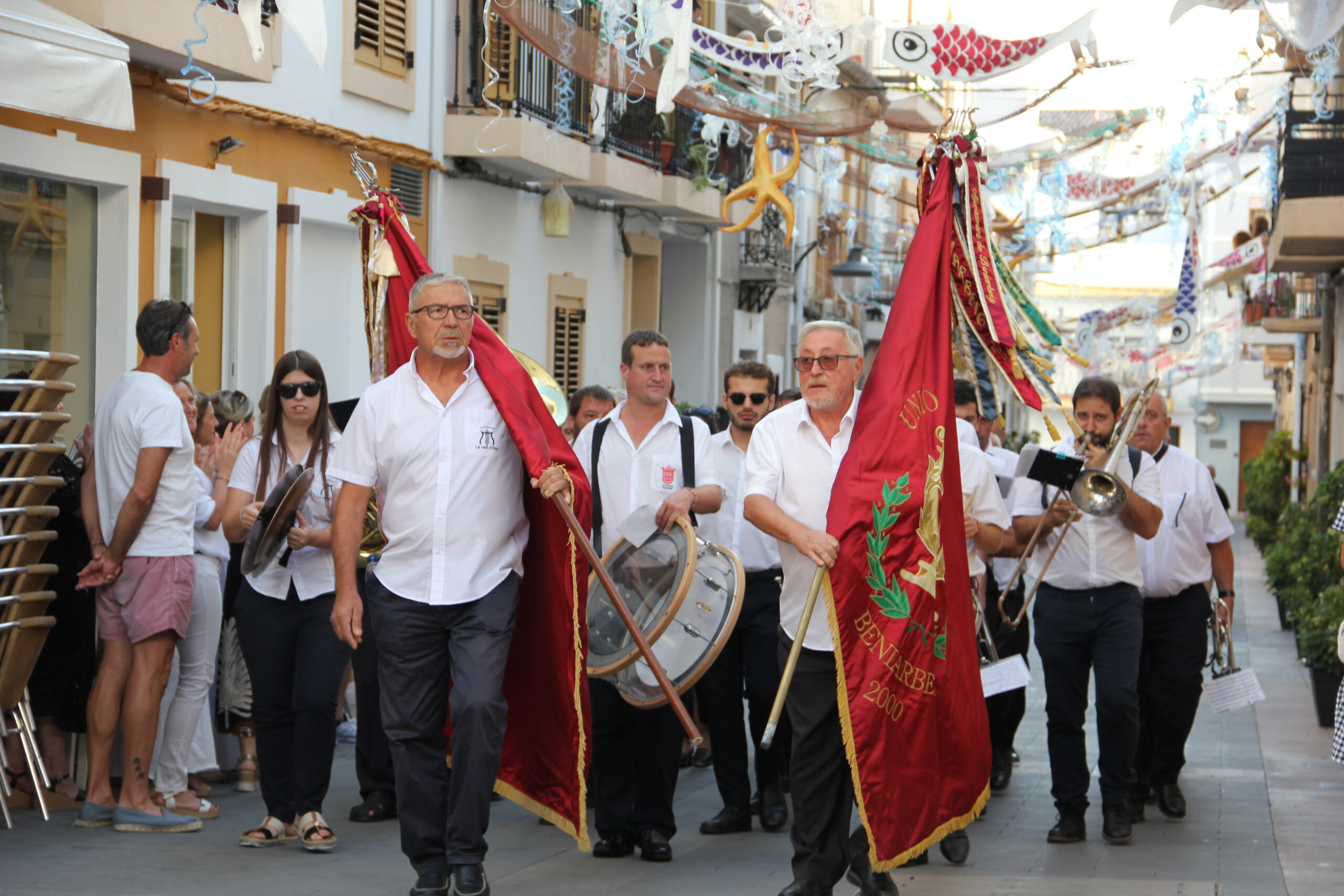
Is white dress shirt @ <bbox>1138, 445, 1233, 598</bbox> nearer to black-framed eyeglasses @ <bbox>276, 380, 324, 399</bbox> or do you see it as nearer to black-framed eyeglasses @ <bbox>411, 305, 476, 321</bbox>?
black-framed eyeglasses @ <bbox>411, 305, 476, 321</bbox>

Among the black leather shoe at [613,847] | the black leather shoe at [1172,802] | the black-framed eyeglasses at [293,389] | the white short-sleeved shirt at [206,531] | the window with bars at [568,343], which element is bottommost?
the black leather shoe at [1172,802]

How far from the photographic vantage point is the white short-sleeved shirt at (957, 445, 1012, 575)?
7.00 m

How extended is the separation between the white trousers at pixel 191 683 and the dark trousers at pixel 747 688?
2202 mm

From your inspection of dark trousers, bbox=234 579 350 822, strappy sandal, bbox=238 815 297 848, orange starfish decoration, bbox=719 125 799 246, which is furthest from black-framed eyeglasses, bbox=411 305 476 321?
orange starfish decoration, bbox=719 125 799 246

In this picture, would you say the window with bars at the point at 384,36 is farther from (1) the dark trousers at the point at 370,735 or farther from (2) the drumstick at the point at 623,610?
(2) the drumstick at the point at 623,610

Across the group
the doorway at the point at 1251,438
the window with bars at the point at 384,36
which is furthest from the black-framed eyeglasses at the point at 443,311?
the doorway at the point at 1251,438

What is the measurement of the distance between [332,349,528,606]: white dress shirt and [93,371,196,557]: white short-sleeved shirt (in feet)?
4.37

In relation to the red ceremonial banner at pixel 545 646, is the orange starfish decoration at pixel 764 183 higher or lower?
higher

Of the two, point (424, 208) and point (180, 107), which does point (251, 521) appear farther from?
point (424, 208)

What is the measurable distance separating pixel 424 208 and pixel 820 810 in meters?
9.94

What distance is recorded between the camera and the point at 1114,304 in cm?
5712

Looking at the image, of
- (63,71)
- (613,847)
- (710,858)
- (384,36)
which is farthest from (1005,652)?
(384,36)

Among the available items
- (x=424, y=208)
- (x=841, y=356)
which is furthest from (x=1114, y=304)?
(x=841, y=356)

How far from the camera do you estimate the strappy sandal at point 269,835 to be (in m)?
6.90
